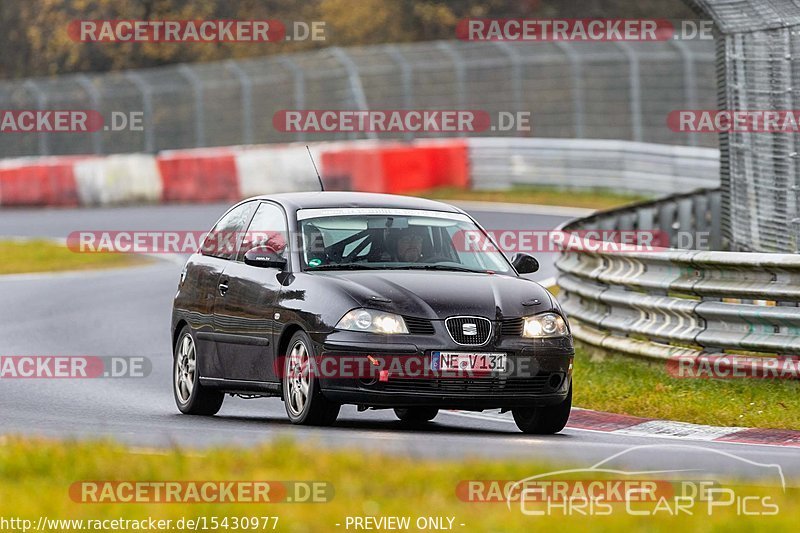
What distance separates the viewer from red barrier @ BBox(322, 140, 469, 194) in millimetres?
33625

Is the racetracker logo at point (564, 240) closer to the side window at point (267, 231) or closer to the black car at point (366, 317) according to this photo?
the black car at point (366, 317)

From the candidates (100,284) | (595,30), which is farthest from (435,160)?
(595,30)

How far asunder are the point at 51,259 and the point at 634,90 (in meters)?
12.2

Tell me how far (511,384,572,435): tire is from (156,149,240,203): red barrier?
24412 mm

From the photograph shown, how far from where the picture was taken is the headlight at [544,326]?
1065cm

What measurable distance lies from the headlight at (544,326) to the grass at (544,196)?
2015 centimetres

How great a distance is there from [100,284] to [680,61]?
1380cm

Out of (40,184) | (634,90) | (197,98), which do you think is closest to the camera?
(634,90)

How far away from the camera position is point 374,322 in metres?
10.4

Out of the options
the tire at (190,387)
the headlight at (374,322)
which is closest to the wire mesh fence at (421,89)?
the tire at (190,387)

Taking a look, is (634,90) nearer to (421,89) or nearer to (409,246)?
(421,89)

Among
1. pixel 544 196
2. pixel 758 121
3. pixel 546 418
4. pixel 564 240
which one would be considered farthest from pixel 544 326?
pixel 544 196

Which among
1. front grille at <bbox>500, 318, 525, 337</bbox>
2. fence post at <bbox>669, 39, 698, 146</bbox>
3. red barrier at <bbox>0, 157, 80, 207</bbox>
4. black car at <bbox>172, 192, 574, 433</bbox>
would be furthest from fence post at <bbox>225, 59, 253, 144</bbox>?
front grille at <bbox>500, 318, 525, 337</bbox>

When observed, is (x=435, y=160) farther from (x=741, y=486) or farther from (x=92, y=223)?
(x=741, y=486)
